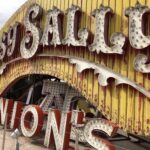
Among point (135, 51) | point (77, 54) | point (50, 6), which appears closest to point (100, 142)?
point (135, 51)

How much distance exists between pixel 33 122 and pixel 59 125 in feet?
6.39

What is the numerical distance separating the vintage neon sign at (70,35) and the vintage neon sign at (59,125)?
2.58m

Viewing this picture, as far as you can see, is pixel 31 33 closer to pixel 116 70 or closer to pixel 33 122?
pixel 33 122

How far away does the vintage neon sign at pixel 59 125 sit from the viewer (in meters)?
13.7

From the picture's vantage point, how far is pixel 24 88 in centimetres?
2620

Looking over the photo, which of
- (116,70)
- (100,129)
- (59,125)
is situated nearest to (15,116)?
(59,125)

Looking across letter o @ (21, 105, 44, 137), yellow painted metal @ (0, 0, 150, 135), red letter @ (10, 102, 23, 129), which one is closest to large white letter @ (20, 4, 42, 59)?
yellow painted metal @ (0, 0, 150, 135)

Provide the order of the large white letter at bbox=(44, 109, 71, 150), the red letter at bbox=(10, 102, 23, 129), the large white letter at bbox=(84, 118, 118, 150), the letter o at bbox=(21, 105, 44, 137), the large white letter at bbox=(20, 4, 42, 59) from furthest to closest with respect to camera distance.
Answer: the red letter at bbox=(10, 102, 23, 129), the large white letter at bbox=(20, 4, 42, 59), the letter o at bbox=(21, 105, 44, 137), the large white letter at bbox=(44, 109, 71, 150), the large white letter at bbox=(84, 118, 118, 150)

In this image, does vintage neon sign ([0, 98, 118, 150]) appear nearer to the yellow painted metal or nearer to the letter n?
the letter n

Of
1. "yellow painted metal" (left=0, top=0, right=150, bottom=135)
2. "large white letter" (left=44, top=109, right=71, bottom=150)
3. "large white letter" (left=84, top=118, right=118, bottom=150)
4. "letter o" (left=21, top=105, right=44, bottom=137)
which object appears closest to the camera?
"large white letter" (left=84, top=118, right=118, bottom=150)

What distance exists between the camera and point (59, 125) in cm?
1644

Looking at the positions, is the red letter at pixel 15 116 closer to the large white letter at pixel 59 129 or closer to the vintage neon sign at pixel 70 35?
the vintage neon sign at pixel 70 35

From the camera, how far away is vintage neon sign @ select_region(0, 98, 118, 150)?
13.7 meters

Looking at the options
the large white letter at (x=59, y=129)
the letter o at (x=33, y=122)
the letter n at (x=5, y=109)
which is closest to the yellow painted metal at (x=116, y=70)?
the large white letter at (x=59, y=129)
